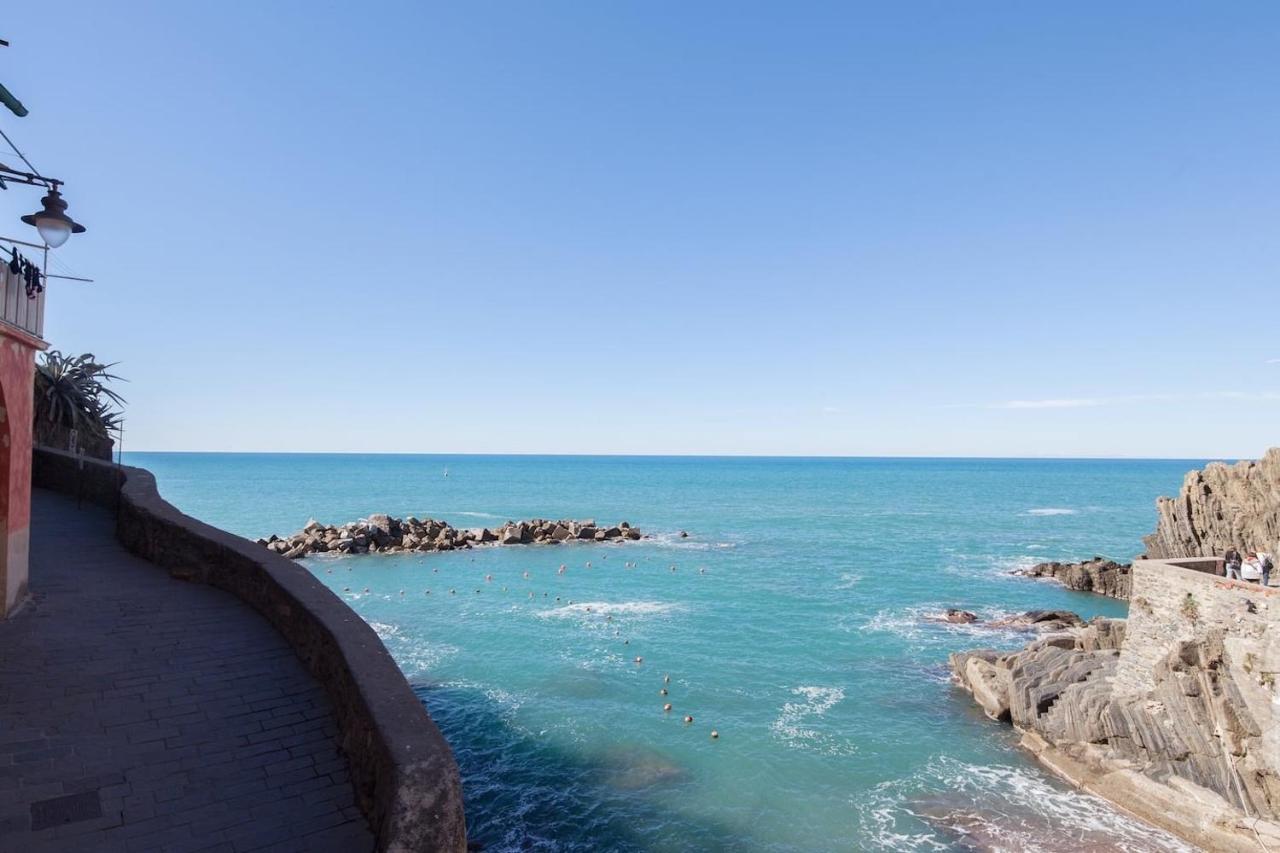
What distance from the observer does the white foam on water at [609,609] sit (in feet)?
99.3

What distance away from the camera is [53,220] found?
780cm

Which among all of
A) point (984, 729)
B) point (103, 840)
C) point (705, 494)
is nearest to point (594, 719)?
point (984, 729)

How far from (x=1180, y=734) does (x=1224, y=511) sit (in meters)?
19.1

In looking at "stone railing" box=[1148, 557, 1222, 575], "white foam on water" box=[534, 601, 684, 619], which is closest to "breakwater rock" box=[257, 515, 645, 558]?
"white foam on water" box=[534, 601, 684, 619]

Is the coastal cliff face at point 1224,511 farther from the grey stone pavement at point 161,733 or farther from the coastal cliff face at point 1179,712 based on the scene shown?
the grey stone pavement at point 161,733

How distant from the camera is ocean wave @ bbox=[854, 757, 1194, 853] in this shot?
13398mm

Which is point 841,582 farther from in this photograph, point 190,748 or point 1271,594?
point 190,748

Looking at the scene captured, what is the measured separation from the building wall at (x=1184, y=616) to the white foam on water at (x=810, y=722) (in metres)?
7.24

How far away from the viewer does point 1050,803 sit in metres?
14.9

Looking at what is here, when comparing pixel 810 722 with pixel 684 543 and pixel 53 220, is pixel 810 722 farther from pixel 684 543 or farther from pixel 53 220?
pixel 684 543

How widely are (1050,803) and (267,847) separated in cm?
1585

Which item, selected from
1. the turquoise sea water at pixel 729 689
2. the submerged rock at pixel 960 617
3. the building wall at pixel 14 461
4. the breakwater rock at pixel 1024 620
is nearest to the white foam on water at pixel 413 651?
the turquoise sea water at pixel 729 689

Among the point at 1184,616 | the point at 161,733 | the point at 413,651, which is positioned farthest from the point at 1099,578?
the point at 161,733

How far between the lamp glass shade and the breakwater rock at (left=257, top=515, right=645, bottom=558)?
3665cm
